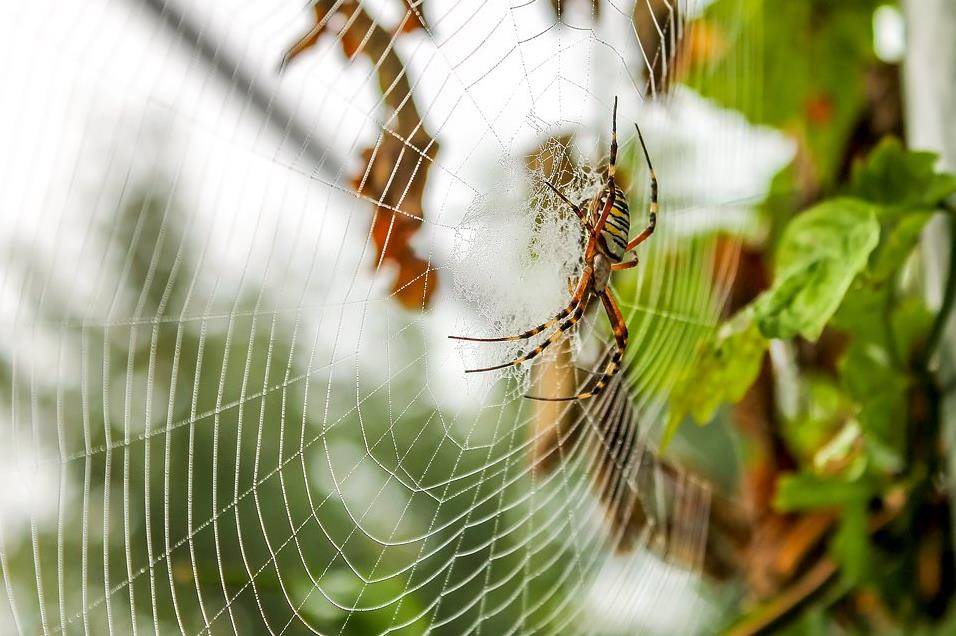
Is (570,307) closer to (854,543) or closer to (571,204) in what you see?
(571,204)

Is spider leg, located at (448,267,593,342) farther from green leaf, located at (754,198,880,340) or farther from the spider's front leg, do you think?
green leaf, located at (754,198,880,340)

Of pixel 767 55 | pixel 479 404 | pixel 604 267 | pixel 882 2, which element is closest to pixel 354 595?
pixel 479 404

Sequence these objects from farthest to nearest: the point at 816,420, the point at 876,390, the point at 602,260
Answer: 1. the point at 816,420
2. the point at 602,260
3. the point at 876,390

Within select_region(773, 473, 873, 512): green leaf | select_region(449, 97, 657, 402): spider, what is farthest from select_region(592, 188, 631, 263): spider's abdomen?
select_region(773, 473, 873, 512): green leaf

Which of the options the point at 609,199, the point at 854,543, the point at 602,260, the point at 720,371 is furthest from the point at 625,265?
the point at 854,543

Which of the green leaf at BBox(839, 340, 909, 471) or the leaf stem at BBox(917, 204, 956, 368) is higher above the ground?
the leaf stem at BBox(917, 204, 956, 368)

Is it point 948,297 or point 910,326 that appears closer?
point 948,297

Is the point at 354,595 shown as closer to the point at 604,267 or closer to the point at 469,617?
the point at 604,267
